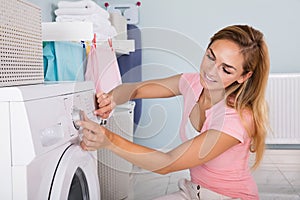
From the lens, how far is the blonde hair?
4.17 feet

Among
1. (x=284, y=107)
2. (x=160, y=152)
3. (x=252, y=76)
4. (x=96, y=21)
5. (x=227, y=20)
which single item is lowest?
(x=284, y=107)

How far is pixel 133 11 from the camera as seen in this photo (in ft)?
10.1

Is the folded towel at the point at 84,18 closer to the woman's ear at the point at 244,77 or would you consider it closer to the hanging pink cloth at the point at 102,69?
the hanging pink cloth at the point at 102,69

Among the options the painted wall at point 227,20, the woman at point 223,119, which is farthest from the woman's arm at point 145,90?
the painted wall at point 227,20

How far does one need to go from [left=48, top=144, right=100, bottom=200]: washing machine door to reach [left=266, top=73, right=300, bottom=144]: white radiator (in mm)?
2113

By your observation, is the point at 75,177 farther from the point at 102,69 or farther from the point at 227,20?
the point at 227,20

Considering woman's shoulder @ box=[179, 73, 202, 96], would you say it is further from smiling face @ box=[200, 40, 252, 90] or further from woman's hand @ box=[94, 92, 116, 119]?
woman's hand @ box=[94, 92, 116, 119]

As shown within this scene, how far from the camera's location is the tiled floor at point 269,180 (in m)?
2.41

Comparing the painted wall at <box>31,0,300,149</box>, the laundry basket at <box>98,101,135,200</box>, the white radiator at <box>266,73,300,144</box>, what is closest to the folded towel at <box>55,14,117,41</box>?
the laundry basket at <box>98,101,135,200</box>

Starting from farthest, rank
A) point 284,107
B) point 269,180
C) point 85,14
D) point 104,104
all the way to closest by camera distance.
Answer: point 284,107 → point 269,180 → point 85,14 → point 104,104

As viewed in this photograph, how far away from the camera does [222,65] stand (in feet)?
4.11

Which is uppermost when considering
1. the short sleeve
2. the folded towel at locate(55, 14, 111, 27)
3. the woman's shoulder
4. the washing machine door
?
the folded towel at locate(55, 14, 111, 27)

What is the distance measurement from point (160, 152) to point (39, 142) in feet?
1.47

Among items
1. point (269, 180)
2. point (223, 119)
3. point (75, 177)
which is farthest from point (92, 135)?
point (269, 180)
